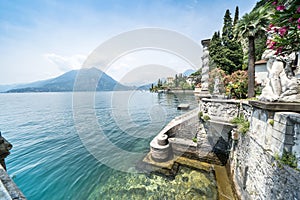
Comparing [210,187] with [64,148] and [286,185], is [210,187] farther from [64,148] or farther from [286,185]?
[64,148]

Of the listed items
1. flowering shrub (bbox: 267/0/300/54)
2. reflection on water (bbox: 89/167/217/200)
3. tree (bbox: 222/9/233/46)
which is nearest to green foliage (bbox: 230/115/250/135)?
flowering shrub (bbox: 267/0/300/54)

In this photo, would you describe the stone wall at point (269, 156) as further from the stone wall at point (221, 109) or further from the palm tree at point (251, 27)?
the palm tree at point (251, 27)

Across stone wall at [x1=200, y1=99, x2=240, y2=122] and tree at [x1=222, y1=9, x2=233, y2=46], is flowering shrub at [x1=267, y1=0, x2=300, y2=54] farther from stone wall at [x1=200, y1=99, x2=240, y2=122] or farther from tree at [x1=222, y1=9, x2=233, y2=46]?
tree at [x1=222, y1=9, x2=233, y2=46]

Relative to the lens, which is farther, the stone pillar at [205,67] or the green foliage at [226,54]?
the green foliage at [226,54]

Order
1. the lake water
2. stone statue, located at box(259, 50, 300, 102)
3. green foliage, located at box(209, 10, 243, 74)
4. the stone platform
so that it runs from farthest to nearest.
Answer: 1. green foliage, located at box(209, 10, 243, 74)
2. the lake water
3. stone statue, located at box(259, 50, 300, 102)
4. the stone platform

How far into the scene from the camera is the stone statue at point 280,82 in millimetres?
3106

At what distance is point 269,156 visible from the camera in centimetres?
327

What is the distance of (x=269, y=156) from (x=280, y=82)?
1.97 meters

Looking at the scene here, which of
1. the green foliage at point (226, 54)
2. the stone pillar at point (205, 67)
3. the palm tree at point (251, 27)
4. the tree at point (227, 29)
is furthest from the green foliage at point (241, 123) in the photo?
the tree at point (227, 29)

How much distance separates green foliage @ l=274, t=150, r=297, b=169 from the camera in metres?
2.57

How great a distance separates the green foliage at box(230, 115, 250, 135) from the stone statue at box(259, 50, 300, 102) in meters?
1.69

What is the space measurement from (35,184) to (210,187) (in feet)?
31.1

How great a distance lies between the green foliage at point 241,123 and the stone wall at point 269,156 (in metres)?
0.18

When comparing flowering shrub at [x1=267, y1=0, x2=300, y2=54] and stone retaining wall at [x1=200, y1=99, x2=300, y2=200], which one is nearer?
flowering shrub at [x1=267, y1=0, x2=300, y2=54]
